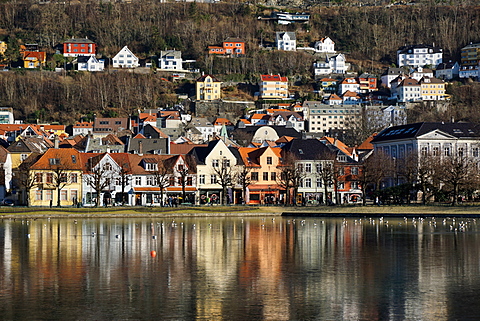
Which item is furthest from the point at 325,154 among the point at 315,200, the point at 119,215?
the point at 119,215

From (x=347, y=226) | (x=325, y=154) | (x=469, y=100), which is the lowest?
(x=347, y=226)

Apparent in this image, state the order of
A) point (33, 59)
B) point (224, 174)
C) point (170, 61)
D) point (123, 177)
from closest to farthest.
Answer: point (123, 177), point (224, 174), point (33, 59), point (170, 61)

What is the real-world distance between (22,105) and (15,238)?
432 feet

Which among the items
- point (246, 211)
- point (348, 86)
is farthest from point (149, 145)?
point (348, 86)

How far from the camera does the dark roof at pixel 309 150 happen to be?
8550 cm

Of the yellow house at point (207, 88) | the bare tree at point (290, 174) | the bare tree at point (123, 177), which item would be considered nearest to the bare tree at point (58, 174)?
the bare tree at point (123, 177)

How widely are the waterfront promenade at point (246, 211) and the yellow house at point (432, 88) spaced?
11694cm

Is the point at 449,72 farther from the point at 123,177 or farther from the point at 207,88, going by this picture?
the point at 123,177

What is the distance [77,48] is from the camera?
7618 inches

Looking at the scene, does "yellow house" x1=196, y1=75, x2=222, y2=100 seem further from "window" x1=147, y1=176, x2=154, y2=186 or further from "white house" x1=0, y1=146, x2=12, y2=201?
"window" x1=147, y1=176, x2=154, y2=186

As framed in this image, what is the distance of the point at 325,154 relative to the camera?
279ft

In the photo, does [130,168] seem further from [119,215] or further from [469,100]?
[469,100]

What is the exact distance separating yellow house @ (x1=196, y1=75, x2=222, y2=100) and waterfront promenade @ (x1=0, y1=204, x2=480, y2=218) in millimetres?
109542

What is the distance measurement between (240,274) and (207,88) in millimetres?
149401
